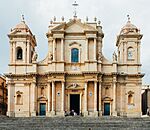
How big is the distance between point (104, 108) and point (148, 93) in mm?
10196

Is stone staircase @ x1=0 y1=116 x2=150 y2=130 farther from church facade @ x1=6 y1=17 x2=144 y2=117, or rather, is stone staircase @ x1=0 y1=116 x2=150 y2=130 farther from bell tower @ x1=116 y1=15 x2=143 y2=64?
bell tower @ x1=116 y1=15 x2=143 y2=64

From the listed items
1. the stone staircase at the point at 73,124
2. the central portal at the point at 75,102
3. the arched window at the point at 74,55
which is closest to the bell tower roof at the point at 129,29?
the arched window at the point at 74,55

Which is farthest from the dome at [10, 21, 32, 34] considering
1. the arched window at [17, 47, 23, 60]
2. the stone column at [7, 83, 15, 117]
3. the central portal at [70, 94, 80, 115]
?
the central portal at [70, 94, 80, 115]

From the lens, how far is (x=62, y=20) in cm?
6488

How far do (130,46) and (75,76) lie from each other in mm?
7968

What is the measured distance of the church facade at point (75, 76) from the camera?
62.9 m

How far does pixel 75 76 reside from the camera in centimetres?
6353

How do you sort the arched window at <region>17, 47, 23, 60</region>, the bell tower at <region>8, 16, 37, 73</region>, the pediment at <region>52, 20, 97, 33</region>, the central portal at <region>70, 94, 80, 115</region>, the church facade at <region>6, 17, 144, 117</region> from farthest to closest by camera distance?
the arched window at <region>17, 47, 23, 60</region>
the bell tower at <region>8, 16, 37, 73</region>
the pediment at <region>52, 20, 97, 33</region>
the central portal at <region>70, 94, 80, 115</region>
the church facade at <region>6, 17, 144, 117</region>

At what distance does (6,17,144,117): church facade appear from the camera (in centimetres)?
6288

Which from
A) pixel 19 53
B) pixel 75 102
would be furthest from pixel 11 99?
pixel 75 102

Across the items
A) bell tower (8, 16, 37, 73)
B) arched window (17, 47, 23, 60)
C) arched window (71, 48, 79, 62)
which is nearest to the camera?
arched window (71, 48, 79, 62)

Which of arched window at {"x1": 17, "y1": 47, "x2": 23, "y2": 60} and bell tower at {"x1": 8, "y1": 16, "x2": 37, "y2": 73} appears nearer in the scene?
bell tower at {"x1": 8, "y1": 16, "x2": 37, "y2": 73}

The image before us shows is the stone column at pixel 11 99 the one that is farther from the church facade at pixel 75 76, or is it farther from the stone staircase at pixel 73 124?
the stone staircase at pixel 73 124

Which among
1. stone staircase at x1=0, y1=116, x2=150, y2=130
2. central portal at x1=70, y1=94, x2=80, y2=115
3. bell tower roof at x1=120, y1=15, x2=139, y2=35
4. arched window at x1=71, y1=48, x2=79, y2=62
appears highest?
bell tower roof at x1=120, y1=15, x2=139, y2=35
